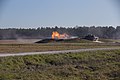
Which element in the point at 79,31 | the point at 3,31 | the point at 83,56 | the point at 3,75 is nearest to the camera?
the point at 3,75

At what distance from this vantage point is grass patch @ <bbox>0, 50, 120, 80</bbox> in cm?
2066

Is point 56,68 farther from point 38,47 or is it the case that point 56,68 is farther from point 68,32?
point 68,32

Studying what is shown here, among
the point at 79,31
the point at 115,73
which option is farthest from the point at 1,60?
the point at 79,31

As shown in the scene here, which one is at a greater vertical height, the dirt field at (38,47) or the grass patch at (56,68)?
the grass patch at (56,68)

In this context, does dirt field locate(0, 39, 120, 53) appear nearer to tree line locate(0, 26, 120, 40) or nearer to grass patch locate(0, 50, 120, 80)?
grass patch locate(0, 50, 120, 80)

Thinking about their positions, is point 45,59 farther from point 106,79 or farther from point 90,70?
point 106,79

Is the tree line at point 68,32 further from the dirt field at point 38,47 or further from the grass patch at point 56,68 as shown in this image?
the grass patch at point 56,68

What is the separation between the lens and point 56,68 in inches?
953

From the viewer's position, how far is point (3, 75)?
1978cm

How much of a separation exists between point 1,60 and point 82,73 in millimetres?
7475

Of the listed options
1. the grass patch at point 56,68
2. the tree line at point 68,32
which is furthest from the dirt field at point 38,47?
the tree line at point 68,32

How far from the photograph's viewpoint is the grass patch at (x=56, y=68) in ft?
67.8

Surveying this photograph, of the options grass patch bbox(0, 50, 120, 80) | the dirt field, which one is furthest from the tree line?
grass patch bbox(0, 50, 120, 80)

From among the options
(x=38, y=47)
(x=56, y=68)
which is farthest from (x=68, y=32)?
(x=56, y=68)
